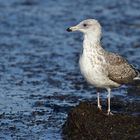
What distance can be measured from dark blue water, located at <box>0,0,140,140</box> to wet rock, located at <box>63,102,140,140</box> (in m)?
0.38

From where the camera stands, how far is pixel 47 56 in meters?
17.2

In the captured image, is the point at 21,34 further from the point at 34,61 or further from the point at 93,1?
the point at 93,1

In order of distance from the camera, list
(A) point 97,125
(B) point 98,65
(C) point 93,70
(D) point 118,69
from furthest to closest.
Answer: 1. (D) point 118,69
2. (B) point 98,65
3. (C) point 93,70
4. (A) point 97,125

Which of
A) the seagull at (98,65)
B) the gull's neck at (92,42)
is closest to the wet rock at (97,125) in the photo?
the seagull at (98,65)

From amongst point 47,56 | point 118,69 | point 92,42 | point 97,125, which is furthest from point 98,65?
point 47,56

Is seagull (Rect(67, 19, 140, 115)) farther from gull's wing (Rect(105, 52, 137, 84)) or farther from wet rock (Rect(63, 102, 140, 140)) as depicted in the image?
wet rock (Rect(63, 102, 140, 140))

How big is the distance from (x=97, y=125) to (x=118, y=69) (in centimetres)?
125

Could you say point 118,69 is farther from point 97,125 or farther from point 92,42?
point 97,125

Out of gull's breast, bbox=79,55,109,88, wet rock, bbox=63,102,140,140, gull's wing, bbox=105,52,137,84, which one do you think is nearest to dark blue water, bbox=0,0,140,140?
wet rock, bbox=63,102,140,140

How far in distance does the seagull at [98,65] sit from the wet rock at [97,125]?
0.36m

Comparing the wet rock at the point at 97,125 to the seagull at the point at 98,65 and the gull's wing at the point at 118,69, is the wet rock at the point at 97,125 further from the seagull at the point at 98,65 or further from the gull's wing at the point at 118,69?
the gull's wing at the point at 118,69

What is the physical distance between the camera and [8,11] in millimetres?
23078

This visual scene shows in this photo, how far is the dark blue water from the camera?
12078mm

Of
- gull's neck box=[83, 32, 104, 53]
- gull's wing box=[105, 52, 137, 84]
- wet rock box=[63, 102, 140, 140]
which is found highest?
gull's neck box=[83, 32, 104, 53]
